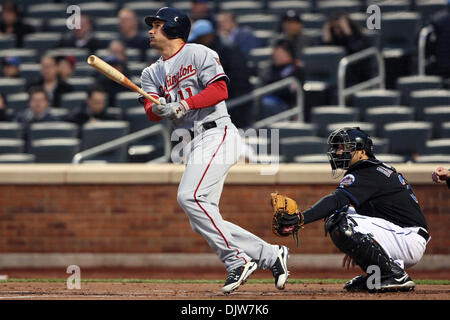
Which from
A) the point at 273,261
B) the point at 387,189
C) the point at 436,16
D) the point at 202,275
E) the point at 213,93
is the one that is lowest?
the point at 202,275

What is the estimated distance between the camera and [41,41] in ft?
39.4

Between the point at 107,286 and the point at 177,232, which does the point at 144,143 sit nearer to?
the point at 177,232

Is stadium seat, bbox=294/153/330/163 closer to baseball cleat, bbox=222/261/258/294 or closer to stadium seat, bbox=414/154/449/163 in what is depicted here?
stadium seat, bbox=414/154/449/163

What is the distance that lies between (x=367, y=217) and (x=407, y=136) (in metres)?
3.60

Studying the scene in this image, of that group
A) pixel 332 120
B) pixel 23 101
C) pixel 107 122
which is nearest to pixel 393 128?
pixel 332 120

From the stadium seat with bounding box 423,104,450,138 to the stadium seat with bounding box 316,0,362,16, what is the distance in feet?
7.02

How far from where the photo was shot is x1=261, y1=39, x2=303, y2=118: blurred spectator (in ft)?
31.3

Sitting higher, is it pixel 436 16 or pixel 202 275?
pixel 436 16

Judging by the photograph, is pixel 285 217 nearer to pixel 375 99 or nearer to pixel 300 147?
pixel 300 147

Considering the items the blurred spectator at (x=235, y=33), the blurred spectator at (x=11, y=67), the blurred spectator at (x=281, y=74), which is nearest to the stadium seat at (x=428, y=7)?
the blurred spectator at (x=281, y=74)

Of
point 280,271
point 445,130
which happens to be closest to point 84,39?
point 445,130

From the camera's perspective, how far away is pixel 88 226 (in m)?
8.52

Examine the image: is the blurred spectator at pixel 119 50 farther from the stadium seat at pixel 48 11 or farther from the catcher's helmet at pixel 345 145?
the catcher's helmet at pixel 345 145

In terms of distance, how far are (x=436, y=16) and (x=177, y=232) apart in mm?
3681
